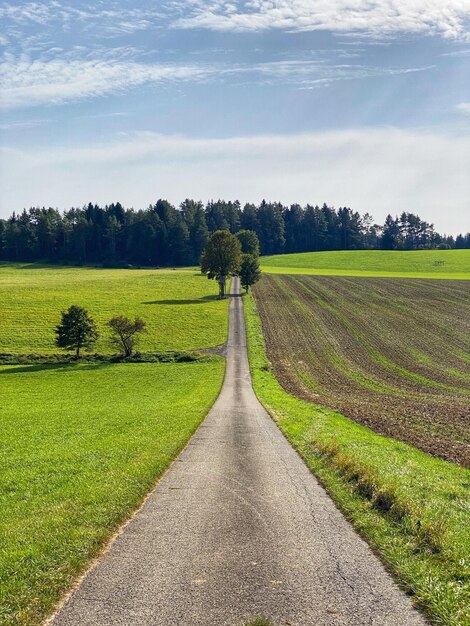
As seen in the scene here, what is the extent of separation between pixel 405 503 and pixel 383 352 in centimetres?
5164

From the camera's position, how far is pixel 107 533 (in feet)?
39.1

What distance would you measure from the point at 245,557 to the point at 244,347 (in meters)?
57.0

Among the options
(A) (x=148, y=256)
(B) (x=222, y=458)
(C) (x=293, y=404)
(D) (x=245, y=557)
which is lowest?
(C) (x=293, y=404)

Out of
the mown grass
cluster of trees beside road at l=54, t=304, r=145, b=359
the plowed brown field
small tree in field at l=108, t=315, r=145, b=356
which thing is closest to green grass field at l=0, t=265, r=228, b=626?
the mown grass

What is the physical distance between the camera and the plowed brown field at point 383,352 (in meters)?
33.5

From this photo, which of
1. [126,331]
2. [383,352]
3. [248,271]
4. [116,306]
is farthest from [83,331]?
[248,271]

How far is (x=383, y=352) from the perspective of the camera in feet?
207

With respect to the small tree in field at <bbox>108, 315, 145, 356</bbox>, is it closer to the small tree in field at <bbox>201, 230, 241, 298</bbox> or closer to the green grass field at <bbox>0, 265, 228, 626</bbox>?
the green grass field at <bbox>0, 265, 228, 626</bbox>

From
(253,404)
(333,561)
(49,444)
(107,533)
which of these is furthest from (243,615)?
(253,404)

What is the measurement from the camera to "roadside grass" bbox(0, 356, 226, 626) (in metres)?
10.0

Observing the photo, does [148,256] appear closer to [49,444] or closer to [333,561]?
[49,444]

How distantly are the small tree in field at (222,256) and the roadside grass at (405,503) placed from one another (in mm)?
80581

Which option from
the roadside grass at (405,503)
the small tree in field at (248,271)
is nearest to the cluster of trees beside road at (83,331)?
the roadside grass at (405,503)

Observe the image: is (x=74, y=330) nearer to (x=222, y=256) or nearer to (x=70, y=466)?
(x=70, y=466)
